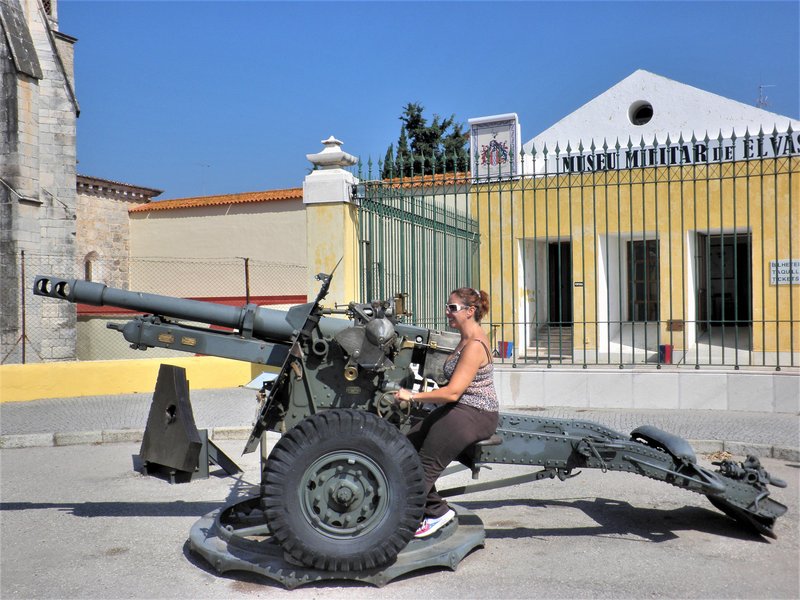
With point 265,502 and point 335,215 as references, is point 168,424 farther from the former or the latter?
point 335,215

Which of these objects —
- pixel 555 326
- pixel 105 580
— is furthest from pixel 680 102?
pixel 105 580

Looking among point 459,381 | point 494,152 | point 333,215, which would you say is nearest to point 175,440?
point 459,381

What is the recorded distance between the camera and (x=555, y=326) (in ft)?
52.3

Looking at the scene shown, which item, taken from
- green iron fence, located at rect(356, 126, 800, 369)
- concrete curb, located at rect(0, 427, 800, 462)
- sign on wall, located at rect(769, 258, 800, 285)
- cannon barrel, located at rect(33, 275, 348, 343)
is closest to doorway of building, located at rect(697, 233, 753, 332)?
green iron fence, located at rect(356, 126, 800, 369)

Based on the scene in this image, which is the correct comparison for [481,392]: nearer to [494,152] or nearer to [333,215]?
[333,215]

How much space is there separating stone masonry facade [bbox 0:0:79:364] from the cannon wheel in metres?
12.2

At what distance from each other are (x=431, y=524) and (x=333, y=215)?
21.7 ft

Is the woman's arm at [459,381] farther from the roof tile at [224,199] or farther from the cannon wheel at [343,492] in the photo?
the roof tile at [224,199]

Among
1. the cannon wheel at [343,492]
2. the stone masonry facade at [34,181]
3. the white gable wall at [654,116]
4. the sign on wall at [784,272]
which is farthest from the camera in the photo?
the stone masonry facade at [34,181]

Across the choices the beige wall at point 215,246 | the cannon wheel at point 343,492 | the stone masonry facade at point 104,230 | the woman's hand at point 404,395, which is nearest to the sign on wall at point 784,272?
the woman's hand at point 404,395

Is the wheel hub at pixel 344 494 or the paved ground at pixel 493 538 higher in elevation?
the wheel hub at pixel 344 494

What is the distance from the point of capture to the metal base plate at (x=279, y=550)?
426 centimetres

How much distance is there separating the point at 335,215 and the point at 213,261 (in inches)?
595

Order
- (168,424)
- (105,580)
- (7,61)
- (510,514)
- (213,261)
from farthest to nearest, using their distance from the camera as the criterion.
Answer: (213,261) → (7,61) → (510,514) → (168,424) → (105,580)
